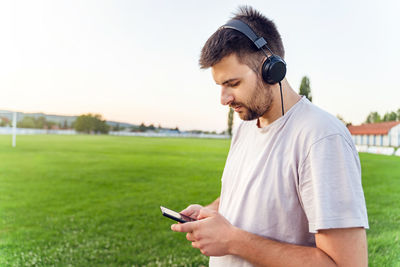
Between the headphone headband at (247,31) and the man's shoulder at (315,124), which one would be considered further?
the headphone headband at (247,31)

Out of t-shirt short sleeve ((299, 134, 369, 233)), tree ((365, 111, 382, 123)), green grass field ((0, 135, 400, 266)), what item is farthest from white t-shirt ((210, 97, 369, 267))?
tree ((365, 111, 382, 123))

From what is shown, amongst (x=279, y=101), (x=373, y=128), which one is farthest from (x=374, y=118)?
(x=279, y=101)

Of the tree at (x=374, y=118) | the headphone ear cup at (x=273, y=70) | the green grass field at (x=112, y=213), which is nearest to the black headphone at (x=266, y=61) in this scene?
the headphone ear cup at (x=273, y=70)

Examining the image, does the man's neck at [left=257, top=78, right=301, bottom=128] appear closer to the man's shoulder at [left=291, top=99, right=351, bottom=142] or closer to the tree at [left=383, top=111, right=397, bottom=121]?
the man's shoulder at [left=291, top=99, right=351, bottom=142]

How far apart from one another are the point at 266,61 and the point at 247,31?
8cm

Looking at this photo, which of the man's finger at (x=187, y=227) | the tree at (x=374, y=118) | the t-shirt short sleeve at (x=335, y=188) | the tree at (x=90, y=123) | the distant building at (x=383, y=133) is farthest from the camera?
the tree at (x=90, y=123)

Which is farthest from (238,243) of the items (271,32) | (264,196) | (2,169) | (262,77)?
(2,169)

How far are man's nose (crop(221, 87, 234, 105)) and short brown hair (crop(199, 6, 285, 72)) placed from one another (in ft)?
0.21

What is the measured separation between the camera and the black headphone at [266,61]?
0.65m

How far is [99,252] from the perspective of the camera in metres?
2.56

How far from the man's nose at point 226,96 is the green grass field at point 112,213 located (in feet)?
6.15

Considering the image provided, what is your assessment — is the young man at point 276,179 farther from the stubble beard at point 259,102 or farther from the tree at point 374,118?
the tree at point 374,118

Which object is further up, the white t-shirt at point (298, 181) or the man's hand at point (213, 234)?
the white t-shirt at point (298, 181)

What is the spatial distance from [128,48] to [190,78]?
967mm
